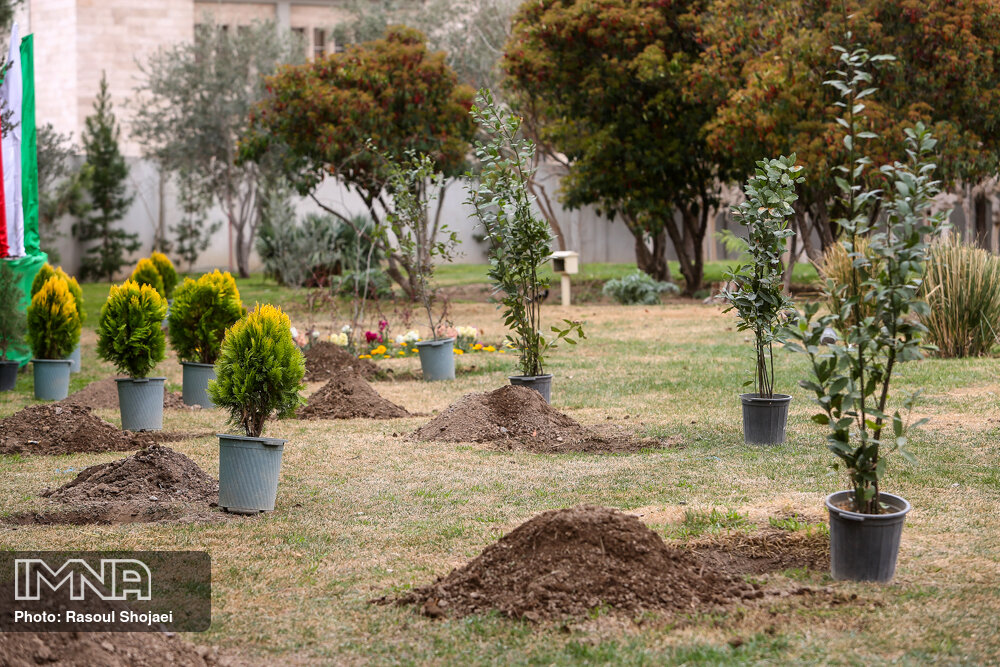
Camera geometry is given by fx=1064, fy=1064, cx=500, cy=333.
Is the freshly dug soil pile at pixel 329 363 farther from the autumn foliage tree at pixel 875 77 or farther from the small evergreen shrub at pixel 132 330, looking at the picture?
the autumn foliage tree at pixel 875 77

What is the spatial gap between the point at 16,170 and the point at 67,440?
494 cm

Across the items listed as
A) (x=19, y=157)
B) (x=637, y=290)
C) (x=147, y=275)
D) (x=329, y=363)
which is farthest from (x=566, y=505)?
(x=637, y=290)

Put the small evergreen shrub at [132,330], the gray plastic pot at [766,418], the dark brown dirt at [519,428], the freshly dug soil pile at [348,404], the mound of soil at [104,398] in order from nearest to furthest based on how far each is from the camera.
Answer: the gray plastic pot at [766,418] < the dark brown dirt at [519,428] < the small evergreen shrub at [132,330] < the freshly dug soil pile at [348,404] < the mound of soil at [104,398]

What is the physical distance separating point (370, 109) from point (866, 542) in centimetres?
1475

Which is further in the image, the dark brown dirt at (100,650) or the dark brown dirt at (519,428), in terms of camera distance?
the dark brown dirt at (519,428)

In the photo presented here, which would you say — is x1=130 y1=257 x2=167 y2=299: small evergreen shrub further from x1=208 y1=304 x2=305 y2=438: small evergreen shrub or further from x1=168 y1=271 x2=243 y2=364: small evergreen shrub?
x1=208 y1=304 x2=305 y2=438: small evergreen shrub

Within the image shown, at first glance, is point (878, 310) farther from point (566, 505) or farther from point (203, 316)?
point (203, 316)

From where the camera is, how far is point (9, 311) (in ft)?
35.1

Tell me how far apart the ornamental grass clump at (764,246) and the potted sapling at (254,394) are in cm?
289

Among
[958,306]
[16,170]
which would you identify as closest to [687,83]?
[958,306]

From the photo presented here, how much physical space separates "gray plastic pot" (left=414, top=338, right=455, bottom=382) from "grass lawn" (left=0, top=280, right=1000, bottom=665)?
0.73m

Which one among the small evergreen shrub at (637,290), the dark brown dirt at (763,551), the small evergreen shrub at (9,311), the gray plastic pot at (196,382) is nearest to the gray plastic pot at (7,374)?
the small evergreen shrub at (9,311)

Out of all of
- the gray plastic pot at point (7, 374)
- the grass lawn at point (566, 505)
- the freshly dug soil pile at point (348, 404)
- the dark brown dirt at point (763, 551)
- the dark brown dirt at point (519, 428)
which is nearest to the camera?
the grass lawn at point (566, 505)

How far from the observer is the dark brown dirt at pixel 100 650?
9.92 ft
